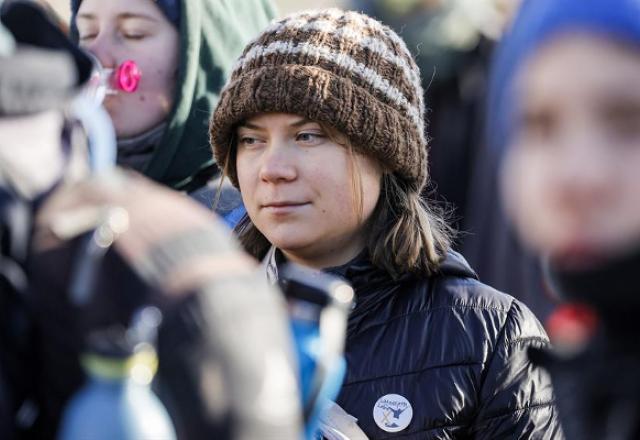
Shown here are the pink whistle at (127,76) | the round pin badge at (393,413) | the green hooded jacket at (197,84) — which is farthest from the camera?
the green hooded jacket at (197,84)

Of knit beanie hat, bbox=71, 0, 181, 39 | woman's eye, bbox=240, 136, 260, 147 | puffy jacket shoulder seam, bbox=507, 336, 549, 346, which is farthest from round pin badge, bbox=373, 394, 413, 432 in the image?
knit beanie hat, bbox=71, 0, 181, 39

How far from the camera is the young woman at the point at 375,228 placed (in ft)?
8.14

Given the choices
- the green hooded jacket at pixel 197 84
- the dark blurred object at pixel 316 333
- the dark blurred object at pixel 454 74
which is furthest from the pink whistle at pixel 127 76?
the dark blurred object at pixel 454 74

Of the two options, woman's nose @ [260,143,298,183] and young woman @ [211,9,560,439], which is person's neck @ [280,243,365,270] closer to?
young woman @ [211,9,560,439]

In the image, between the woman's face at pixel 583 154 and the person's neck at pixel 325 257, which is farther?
the person's neck at pixel 325 257

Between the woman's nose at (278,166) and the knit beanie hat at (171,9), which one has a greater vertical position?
the woman's nose at (278,166)

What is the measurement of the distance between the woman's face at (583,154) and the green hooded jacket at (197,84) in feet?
6.26

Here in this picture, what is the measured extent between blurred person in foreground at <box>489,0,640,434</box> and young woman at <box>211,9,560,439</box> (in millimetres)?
1056

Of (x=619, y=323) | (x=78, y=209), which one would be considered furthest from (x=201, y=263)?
(x=619, y=323)

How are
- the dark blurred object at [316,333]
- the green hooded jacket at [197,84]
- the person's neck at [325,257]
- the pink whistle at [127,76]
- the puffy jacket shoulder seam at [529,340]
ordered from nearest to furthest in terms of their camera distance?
the dark blurred object at [316,333]
the puffy jacket shoulder seam at [529,340]
the person's neck at [325,257]
the pink whistle at [127,76]
the green hooded jacket at [197,84]

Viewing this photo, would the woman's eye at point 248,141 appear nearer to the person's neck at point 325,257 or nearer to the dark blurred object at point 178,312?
the person's neck at point 325,257

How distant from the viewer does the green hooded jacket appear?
320 centimetres

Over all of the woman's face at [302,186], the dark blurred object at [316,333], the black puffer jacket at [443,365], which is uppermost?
the dark blurred object at [316,333]

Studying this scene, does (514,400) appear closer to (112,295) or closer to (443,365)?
(443,365)
